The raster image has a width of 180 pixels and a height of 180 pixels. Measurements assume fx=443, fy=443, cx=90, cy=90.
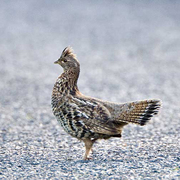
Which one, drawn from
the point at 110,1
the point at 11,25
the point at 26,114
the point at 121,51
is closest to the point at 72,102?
the point at 26,114

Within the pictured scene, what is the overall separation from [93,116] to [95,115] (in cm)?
4

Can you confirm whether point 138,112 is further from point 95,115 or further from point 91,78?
point 91,78

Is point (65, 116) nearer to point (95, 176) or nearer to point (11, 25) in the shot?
point (95, 176)

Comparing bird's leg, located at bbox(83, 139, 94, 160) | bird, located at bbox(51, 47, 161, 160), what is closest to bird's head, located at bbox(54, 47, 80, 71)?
bird, located at bbox(51, 47, 161, 160)

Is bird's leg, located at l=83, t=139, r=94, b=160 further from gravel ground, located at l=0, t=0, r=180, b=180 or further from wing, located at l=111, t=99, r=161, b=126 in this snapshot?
wing, located at l=111, t=99, r=161, b=126

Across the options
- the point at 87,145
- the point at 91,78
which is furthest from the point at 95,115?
the point at 91,78

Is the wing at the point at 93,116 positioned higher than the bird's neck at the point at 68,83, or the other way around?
the bird's neck at the point at 68,83

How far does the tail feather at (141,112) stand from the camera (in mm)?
6527

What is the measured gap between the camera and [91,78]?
14594mm

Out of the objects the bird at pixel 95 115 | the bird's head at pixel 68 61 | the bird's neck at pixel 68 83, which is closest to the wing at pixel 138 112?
the bird at pixel 95 115

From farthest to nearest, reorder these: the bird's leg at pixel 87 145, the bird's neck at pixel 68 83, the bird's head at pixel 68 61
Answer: the bird's head at pixel 68 61, the bird's neck at pixel 68 83, the bird's leg at pixel 87 145

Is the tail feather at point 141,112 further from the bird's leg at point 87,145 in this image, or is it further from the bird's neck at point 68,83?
the bird's neck at point 68,83

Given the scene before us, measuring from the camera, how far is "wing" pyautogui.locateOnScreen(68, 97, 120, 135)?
6.60 m

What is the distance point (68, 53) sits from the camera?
7.33 meters
